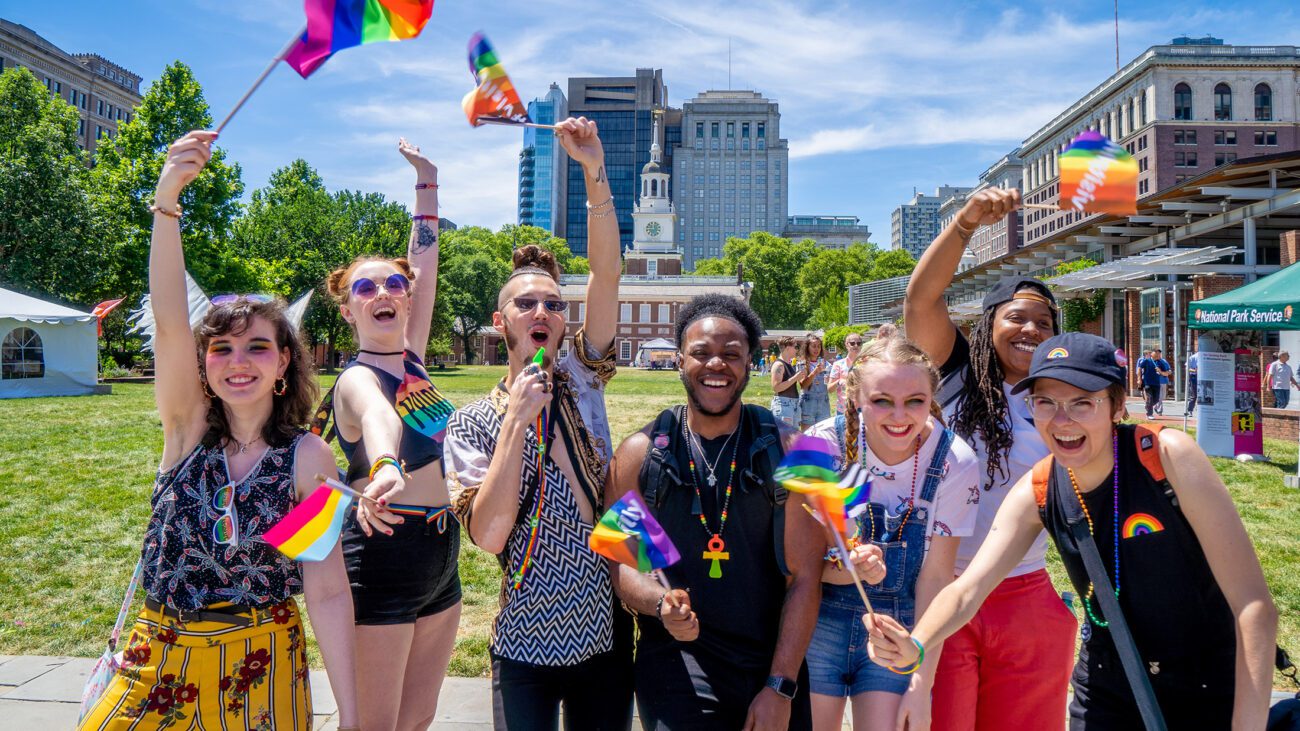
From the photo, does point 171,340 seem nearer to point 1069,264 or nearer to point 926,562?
point 926,562

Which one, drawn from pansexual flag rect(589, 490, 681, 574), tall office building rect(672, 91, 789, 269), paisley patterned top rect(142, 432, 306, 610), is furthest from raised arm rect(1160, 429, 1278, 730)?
tall office building rect(672, 91, 789, 269)

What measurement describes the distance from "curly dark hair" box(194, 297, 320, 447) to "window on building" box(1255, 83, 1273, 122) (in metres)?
83.8

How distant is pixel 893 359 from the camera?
8.39 feet

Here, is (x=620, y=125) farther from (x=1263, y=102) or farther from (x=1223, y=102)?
(x=1263, y=102)

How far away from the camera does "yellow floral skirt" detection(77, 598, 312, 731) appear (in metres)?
2.07

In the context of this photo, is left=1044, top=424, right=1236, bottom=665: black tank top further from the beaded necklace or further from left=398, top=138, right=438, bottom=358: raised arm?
left=398, top=138, right=438, bottom=358: raised arm

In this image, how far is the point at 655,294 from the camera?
95000 mm

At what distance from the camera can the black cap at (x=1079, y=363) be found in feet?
7.05

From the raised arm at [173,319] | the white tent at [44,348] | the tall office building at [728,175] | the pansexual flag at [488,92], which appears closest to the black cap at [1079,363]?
the pansexual flag at [488,92]

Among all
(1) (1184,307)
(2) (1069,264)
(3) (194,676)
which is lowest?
(3) (194,676)

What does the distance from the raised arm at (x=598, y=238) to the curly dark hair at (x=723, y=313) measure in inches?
12.8

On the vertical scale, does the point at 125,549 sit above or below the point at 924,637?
below

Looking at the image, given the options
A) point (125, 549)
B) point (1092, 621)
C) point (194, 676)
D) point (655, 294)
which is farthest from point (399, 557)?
point (655, 294)

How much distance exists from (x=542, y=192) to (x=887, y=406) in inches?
6206
